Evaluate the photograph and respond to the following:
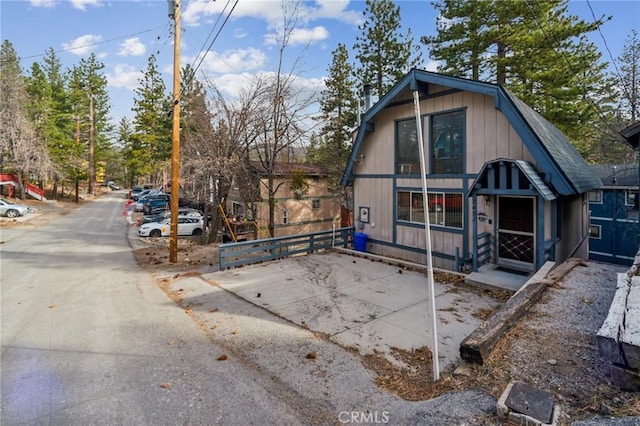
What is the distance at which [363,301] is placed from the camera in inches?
287

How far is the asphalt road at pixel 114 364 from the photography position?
3.57 m

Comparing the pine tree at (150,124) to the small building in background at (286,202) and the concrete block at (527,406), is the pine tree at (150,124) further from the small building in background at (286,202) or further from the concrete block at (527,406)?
the concrete block at (527,406)

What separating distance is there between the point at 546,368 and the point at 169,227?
18.3 metres

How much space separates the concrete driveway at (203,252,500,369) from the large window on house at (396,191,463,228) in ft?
6.59

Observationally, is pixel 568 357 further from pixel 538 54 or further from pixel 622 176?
pixel 622 176

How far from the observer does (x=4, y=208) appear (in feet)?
76.0

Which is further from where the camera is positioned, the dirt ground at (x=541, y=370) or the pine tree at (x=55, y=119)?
the pine tree at (x=55, y=119)

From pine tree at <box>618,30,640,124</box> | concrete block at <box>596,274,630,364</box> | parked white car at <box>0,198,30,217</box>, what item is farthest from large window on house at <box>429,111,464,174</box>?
parked white car at <box>0,198,30,217</box>

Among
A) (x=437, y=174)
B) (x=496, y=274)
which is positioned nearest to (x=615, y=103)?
(x=437, y=174)

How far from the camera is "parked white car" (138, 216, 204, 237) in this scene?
18.4 meters

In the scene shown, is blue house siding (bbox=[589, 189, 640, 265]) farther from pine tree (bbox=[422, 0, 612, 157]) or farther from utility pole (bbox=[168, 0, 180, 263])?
utility pole (bbox=[168, 0, 180, 263])

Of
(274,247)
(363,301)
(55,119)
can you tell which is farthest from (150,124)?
(363,301)

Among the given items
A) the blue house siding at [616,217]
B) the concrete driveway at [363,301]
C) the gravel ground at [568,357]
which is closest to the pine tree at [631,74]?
the blue house siding at [616,217]

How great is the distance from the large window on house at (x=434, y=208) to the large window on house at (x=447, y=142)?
2.73 feet
